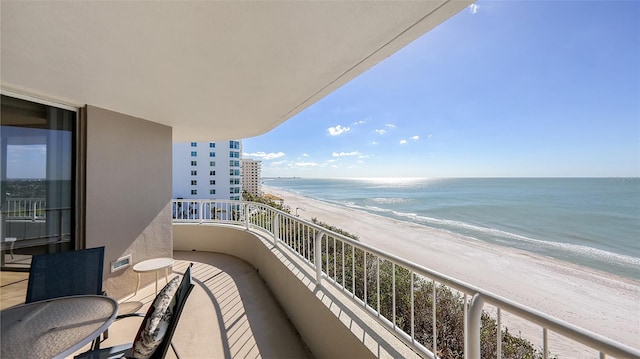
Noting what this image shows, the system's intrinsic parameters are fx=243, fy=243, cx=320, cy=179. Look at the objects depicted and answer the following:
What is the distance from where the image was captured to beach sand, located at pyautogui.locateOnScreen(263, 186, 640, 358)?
16.5ft

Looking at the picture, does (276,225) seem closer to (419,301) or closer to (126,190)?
(126,190)

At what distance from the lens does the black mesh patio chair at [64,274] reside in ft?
6.26

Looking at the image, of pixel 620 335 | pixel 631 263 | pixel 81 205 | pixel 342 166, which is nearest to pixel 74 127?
pixel 81 205

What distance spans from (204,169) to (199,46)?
35473 millimetres

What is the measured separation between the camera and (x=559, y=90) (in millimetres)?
16797

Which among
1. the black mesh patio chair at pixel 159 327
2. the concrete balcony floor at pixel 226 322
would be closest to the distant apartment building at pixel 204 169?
the concrete balcony floor at pixel 226 322

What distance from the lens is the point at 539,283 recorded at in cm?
732

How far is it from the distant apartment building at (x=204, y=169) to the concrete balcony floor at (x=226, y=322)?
106 feet

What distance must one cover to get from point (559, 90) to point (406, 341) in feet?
76.5

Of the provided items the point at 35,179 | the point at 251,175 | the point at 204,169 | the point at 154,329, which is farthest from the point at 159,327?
the point at 251,175

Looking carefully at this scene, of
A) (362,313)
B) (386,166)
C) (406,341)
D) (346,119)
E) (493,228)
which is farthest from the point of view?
(386,166)

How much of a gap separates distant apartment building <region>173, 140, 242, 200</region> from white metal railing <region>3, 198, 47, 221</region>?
32755 mm

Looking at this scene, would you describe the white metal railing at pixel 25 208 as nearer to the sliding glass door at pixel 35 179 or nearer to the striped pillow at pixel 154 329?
the sliding glass door at pixel 35 179

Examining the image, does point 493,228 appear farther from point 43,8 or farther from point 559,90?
point 43,8
